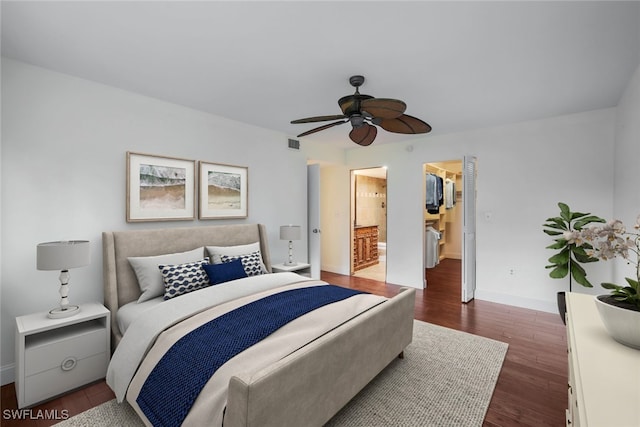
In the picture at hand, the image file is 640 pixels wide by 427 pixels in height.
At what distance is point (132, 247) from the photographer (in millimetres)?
2861

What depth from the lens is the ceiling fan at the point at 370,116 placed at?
2.08 meters

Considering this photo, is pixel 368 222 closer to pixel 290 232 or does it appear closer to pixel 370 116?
pixel 290 232

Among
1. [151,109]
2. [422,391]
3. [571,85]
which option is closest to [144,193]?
[151,109]

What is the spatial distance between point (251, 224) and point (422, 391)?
276 centimetres

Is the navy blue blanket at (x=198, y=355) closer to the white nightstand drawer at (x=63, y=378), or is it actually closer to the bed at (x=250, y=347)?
the bed at (x=250, y=347)

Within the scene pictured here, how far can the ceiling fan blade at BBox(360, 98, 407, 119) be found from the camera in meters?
2.03

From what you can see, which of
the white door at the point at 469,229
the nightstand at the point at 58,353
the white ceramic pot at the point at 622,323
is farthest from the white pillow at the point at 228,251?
the white ceramic pot at the point at 622,323

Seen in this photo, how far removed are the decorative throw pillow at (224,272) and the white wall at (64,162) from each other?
82 centimetres

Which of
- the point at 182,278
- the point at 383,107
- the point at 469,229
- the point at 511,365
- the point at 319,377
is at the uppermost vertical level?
the point at 383,107

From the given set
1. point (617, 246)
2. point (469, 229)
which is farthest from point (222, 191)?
point (617, 246)

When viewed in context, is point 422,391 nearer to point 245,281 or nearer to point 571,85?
point 245,281

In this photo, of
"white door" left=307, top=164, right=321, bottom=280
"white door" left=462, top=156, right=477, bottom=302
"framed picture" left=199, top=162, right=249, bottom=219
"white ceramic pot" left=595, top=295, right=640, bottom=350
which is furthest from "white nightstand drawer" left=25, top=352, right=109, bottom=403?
"white door" left=462, top=156, right=477, bottom=302

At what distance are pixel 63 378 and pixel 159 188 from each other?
1822 millimetres

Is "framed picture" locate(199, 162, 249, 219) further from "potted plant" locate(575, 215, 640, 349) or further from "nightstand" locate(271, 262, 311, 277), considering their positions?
"potted plant" locate(575, 215, 640, 349)
